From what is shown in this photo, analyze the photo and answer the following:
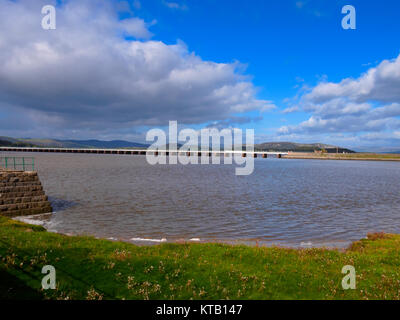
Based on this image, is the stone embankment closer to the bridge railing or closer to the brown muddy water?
the bridge railing

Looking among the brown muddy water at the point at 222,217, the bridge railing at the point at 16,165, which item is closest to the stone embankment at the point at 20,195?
the bridge railing at the point at 16,165

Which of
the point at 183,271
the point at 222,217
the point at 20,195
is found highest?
the point at 20,195

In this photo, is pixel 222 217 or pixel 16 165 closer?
pixel 222 217

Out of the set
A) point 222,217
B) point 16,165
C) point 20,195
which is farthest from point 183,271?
point 16,165

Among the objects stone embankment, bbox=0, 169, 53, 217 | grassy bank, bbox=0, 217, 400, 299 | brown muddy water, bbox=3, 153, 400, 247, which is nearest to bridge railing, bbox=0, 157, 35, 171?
stone embankment, bbox=0, 169, 53, 217

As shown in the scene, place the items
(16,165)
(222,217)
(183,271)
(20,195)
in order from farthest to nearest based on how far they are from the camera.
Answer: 1. (16,165)
2. (222,217)
3. (20,195)
4. (183,271)

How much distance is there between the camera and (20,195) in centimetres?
2620

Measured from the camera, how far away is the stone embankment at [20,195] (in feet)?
81.4

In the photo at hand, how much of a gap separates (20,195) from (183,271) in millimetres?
22039

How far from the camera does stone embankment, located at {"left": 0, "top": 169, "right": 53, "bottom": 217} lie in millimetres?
24812

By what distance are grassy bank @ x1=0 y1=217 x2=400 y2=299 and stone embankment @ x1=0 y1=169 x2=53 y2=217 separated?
1270 centimetres

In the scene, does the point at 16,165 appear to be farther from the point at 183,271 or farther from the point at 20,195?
the point at 183,271

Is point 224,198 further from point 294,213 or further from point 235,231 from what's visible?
point 235,231

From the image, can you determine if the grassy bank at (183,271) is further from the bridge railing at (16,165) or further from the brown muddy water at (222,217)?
the bridge railing at (16,165)
